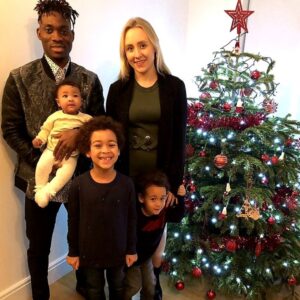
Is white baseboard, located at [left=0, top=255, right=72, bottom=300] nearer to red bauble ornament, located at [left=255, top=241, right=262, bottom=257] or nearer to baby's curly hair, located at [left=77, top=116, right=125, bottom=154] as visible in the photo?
baby's curly hair, located at [left=77, top=116, right=125, bottom=154]

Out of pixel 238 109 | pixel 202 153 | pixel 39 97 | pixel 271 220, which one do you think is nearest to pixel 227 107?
pixel 238 109

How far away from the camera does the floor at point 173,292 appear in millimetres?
2031

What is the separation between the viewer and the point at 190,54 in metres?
3.14

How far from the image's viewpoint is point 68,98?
56.6 inches

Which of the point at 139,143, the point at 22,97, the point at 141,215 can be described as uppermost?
the point at 22,97

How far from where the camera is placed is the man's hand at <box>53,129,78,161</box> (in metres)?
1.42

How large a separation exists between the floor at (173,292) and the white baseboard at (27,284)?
0.15 ft

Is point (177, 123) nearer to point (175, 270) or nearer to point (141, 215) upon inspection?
point (141, 215)

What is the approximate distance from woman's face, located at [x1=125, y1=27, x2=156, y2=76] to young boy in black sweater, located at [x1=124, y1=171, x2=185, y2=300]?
0.51 metres

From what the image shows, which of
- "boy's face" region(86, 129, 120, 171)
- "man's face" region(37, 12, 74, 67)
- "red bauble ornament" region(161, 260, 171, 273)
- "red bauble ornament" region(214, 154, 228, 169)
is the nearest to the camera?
"boy's face" region(86, 129, 120, 171)

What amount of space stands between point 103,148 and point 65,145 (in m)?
0.19

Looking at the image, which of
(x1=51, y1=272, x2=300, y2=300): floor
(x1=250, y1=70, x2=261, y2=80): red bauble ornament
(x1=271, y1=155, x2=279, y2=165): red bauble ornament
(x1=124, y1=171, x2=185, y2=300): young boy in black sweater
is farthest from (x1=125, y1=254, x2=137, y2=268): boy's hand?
(x1=250, y1=70, x2=261, y2=80): red bauble ornament

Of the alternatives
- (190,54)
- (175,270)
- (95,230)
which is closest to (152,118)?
(95,230)

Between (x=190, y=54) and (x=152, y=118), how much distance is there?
1789 mm
